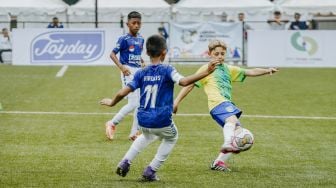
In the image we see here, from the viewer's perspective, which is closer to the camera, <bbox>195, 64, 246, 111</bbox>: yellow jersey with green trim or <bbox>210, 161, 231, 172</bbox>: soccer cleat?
<bbox>210, 161, 231, 172</bbox>: soccer cleat

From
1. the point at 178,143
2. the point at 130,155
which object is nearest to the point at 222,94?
the point at 130,155

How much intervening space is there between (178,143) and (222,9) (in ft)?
95.5

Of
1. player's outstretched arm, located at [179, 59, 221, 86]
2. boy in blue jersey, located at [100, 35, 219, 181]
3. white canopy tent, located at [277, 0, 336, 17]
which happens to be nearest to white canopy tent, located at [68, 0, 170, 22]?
white canopy tent, located at [277, 0, 336, 17]

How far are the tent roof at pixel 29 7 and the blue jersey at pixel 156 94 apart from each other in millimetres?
33177

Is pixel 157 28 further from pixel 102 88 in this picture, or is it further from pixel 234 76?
pixel 234 76

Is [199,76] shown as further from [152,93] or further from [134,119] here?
[134,119]

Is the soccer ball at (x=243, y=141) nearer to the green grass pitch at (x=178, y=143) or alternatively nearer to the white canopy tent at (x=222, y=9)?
the green grass pitch at (x=178, y=143)

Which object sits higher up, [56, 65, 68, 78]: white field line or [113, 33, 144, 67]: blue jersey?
[113, 33, 144, 67]: blue jersey

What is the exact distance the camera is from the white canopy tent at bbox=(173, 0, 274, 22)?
41.6m

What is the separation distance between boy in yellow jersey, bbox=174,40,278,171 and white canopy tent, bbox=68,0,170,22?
30.5m

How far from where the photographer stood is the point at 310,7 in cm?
4175

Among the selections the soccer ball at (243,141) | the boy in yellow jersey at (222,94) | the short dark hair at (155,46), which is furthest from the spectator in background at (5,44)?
the short dark hair at (155,46)

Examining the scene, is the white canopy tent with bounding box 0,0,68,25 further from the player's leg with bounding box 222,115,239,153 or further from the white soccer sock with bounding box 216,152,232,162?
the player's leg with bounding box 222,115,239,153

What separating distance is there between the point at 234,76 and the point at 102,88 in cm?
1302
